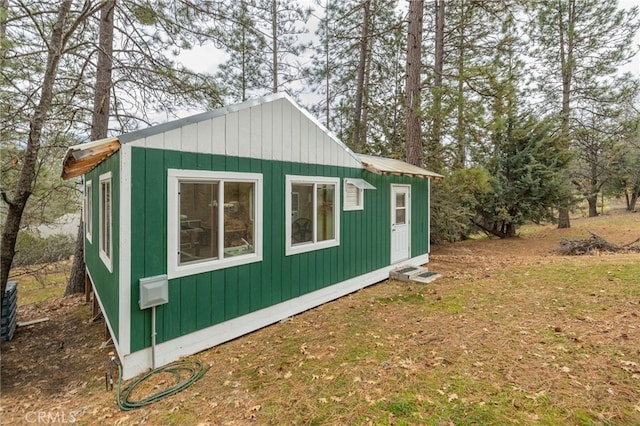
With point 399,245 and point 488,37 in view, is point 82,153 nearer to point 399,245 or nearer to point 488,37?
point 399,245

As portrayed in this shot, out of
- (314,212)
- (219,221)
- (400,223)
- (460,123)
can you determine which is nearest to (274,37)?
(460,123)

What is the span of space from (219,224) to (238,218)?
0.95 feet

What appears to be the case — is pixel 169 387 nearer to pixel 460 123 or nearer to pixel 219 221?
pixel 219 221

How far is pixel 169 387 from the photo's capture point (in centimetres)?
298

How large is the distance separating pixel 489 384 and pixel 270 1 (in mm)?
11126

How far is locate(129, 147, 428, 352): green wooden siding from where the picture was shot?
3.21 metres

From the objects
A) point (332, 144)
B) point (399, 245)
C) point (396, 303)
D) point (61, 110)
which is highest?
point (61, 110)

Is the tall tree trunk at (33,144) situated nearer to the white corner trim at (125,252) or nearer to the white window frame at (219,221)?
the white corner trim at (125,252)

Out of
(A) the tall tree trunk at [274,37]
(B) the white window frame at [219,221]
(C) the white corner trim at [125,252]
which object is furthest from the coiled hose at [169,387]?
(A) the tall tree trunk at [274,37]

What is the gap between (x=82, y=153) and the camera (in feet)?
9.92

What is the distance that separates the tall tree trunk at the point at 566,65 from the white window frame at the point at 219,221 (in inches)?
497

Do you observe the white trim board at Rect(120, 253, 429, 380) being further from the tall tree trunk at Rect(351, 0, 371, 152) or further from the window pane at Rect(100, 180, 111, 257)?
the tall tree trunk at Rect(351, 0, 371, 152)

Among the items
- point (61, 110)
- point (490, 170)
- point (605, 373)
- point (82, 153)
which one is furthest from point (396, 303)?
point (490, 170)

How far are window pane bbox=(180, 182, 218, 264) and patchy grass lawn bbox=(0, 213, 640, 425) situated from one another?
1196 millimetres
